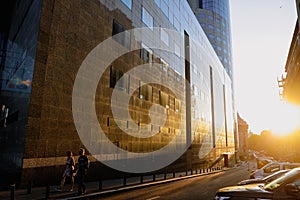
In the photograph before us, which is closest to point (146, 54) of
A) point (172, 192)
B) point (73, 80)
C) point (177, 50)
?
point (177, 50)

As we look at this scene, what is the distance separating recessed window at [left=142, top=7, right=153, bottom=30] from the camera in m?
24.7

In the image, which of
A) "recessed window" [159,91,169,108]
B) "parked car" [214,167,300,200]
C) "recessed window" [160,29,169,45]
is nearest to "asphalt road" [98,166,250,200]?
"parked car" [214,167,300,200]

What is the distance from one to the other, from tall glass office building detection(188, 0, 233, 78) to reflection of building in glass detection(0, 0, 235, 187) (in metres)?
63.5

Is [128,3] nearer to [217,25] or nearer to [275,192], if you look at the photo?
[275,192]

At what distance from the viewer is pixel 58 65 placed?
1399 centimetres

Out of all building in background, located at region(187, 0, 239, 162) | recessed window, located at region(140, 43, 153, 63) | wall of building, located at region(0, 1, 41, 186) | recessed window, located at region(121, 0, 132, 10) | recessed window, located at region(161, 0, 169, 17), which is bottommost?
wall of building, located at region(0, 1, 41, 186)

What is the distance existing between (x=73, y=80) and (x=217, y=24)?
3677 inches

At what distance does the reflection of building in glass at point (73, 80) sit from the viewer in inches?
504

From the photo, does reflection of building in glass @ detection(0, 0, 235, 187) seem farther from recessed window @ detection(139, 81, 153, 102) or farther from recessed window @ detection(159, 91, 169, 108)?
recessed window @ detection(139, 81, 153, 102)

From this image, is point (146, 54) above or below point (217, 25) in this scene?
below

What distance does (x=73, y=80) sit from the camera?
48.9 ft

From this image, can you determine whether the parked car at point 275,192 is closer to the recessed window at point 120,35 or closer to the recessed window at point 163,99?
the recessed window at point 120,35

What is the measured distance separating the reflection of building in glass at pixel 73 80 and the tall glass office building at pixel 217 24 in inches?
2500

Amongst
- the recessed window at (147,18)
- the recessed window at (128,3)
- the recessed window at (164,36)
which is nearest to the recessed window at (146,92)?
the recessed window at (147,18)
